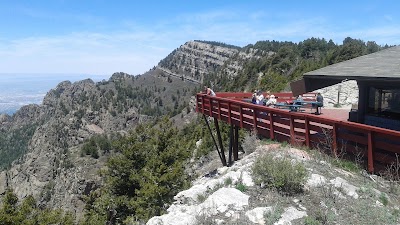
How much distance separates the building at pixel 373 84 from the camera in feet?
32.6

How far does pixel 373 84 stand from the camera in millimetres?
10945

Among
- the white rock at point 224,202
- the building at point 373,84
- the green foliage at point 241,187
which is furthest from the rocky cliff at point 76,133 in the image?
the white rock at point 224,202

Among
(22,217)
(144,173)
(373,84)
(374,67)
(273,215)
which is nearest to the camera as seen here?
(273,215)

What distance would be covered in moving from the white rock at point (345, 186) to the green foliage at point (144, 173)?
1134 centimetres

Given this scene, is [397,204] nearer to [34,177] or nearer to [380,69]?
[380,69]

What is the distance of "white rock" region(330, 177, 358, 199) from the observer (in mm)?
7280

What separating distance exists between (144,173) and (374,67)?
44.2 ft

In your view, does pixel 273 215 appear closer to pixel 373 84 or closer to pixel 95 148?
pixel 373 84

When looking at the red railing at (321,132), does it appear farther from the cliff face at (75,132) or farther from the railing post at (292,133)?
the cliff face at (75,132)

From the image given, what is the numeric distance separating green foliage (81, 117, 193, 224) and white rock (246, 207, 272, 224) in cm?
1152

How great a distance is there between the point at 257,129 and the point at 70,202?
69.1 m

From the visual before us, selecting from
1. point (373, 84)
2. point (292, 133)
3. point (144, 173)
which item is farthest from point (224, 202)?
point (144, 173)

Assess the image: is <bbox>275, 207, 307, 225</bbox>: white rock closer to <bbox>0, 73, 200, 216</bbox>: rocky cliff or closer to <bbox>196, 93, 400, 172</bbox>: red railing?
<bbox>196, 93, 400, 172</bbox>: red railing

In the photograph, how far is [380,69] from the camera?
32.8 ft
